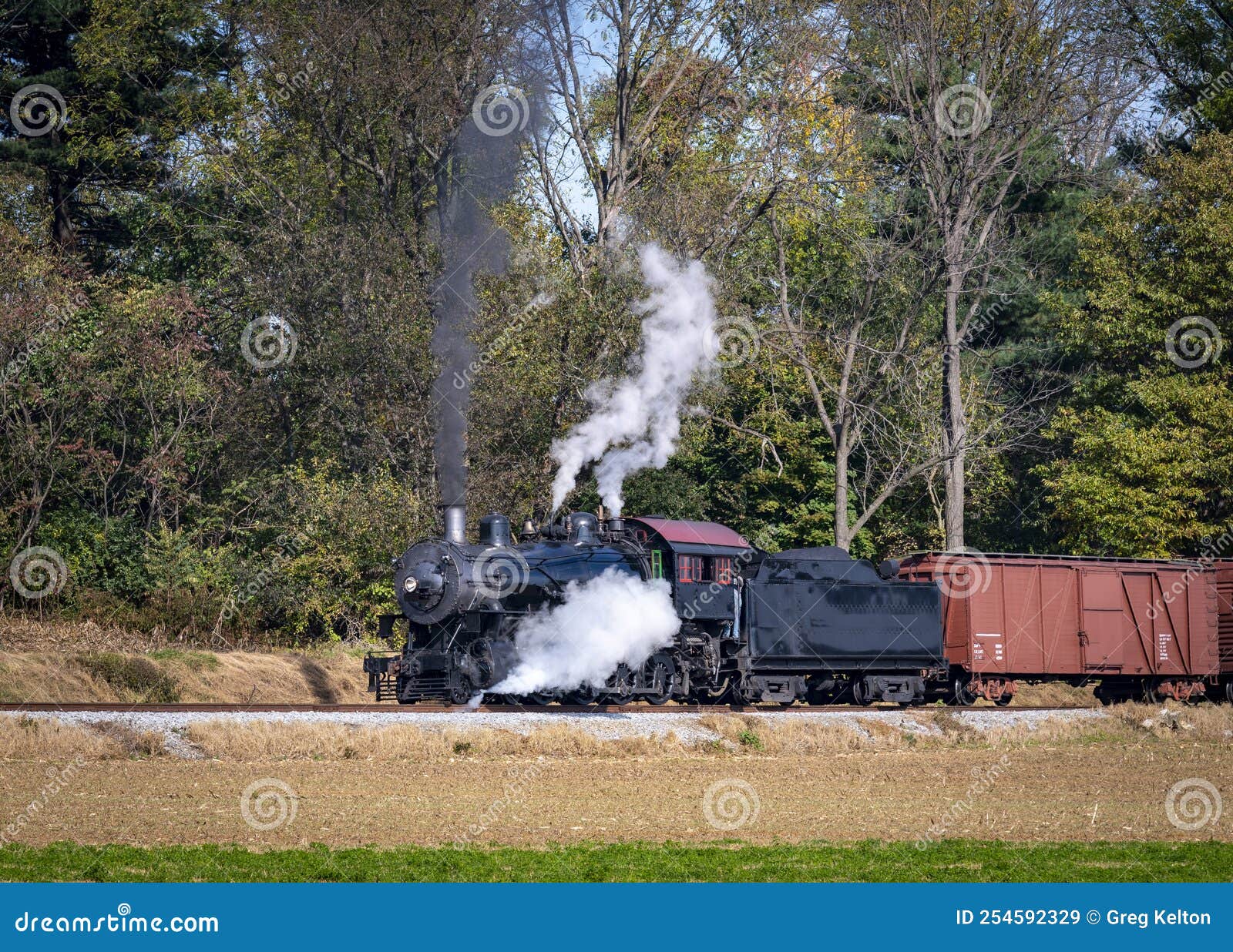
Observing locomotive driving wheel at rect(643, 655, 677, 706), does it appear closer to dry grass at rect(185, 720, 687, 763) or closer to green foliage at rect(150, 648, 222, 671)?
dry grass at rect(185, 720, 687, 763)

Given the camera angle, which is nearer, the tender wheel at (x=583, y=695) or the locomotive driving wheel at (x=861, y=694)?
the tender wheel at (x=583, y=695)

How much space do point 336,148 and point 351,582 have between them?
523 inches

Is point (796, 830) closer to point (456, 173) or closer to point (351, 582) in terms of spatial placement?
point (351, 582)

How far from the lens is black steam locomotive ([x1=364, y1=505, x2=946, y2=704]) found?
24.4 meters

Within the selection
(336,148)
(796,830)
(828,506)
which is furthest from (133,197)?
Answer: (796,830)

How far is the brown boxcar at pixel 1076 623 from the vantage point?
3112 cm

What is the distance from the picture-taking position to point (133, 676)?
29.0 m

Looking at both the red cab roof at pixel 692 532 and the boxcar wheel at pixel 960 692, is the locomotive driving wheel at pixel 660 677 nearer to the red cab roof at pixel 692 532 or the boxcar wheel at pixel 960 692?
the red cab roof at pixel 692 532

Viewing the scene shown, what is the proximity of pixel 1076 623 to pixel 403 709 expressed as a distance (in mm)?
16639

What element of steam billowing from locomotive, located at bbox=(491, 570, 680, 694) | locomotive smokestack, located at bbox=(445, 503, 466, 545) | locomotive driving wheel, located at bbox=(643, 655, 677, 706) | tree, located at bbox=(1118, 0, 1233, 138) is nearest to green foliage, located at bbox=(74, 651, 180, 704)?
locomotive smokestack, located at bbox=(445, 503, 466, 545)

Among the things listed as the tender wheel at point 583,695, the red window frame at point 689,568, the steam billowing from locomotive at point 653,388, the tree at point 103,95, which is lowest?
the tender wheel at point 583,695

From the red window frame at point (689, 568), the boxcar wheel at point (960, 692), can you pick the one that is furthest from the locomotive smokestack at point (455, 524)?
the boxcar wheel at point (960, 692)

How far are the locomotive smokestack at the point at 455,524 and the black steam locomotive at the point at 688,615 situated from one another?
0.03m

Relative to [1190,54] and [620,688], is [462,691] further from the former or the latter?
[1190,54]
